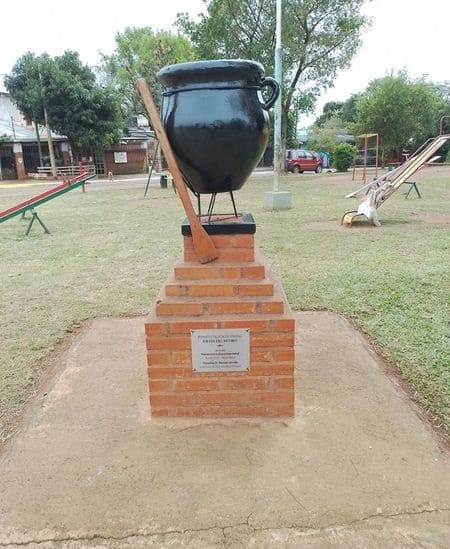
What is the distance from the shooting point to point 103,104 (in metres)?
25.9

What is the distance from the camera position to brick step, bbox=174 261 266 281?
92.3 inches

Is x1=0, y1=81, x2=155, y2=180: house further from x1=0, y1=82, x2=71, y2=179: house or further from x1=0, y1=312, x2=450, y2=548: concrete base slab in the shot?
x1=0, y1=312, x2=450, y2=548: concrete base slab

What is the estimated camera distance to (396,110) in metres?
27.2

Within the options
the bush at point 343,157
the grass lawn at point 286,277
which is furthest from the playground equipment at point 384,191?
the bush at point 343,157

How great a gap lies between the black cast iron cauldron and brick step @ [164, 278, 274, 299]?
556 millimetres

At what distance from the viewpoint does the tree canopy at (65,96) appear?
80.7ft

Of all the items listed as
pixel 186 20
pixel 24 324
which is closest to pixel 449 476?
pixel 24 324

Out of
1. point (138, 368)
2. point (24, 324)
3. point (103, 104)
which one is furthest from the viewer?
point (103, 104)

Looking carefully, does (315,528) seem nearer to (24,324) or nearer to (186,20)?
(24,324)

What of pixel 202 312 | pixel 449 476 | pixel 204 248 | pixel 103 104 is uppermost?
pixel 103 104

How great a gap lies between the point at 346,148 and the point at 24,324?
995 inches

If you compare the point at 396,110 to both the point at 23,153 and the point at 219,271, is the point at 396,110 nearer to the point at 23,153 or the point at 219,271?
the point at 23,153

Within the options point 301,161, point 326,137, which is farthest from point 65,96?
point 326,137

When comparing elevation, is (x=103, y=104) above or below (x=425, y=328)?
above
